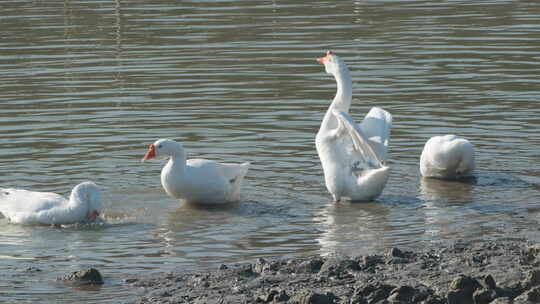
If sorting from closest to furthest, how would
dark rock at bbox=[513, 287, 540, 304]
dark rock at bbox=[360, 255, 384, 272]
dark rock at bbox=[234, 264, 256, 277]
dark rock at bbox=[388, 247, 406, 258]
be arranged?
dark rock at bbox=[513, 287, 540, 304]
dark rock at bbox=[360, 255, 384, 272]
dark rock at bbox=[234, 264, 256, 277]
dark rock at bbox=[388, 247, 406, 258]

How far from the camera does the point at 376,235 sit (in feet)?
35.8

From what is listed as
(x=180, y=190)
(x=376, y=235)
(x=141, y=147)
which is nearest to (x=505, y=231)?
(x=376, y=235)

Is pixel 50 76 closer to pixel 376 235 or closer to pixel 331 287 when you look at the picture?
pixel 376 235

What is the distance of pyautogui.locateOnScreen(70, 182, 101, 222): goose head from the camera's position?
11.4 metres

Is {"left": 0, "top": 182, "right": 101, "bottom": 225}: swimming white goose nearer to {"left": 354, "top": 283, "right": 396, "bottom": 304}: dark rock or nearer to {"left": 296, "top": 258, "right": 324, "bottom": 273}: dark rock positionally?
{"left": 296, "top": 258, "right": 324, "bottom": 273}: dark rock


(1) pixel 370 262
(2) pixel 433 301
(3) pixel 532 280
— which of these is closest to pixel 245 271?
(1) pixel 370 262

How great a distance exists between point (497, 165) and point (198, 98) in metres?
5.45

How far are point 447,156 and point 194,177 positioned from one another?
2.82 meters

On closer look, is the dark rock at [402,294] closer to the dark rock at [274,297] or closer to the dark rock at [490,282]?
the dark rock at [490,282]

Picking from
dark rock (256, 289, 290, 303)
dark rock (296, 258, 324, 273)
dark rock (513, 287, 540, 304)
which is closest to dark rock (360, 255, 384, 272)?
dark rock (296, 258, 324, 273)

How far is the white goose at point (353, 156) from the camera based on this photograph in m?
12.1

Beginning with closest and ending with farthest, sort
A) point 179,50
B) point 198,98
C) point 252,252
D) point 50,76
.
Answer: point 252,252
point 198,98
point 50,76
point 179,50

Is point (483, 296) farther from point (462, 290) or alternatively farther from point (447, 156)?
point (447, 156)

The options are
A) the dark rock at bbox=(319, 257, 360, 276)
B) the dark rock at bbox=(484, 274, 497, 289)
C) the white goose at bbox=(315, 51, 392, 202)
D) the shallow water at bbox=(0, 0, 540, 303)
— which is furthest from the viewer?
the white goose at bbox=(315, 51, 392, 202)
